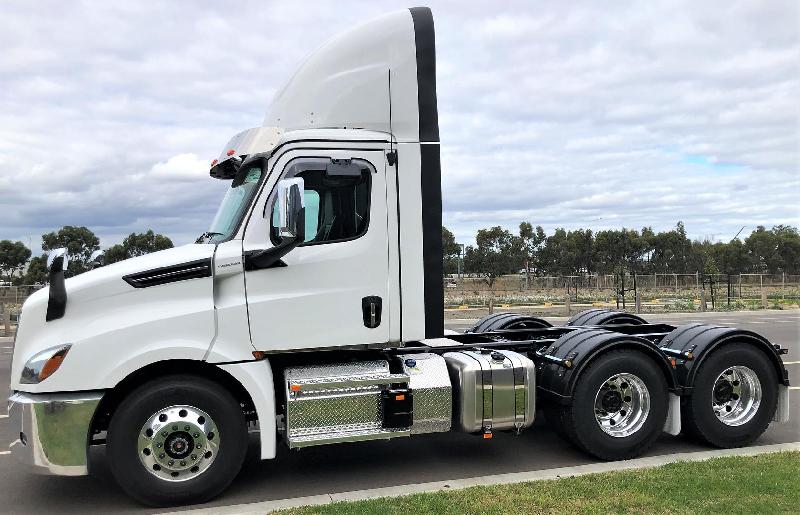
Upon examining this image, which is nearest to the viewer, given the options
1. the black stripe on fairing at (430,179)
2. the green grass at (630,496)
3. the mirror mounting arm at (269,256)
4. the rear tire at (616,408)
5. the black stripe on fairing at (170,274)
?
the green grass at (630,496)

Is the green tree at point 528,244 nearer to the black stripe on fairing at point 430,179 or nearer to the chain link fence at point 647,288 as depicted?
the chain link fence at point 647,288

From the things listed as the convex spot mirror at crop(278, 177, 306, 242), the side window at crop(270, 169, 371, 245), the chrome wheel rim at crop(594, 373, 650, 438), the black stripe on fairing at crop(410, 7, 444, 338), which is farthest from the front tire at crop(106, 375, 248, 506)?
the chrome wheel rim at crop(594, 373, 650, 438)

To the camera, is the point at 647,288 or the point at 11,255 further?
the point at 11,255

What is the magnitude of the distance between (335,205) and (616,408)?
3.39 meters

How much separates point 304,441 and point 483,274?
200 feet

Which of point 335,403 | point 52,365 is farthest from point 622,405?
point 52,365

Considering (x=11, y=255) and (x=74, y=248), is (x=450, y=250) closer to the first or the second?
(x=11, y=255)

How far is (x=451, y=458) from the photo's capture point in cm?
671

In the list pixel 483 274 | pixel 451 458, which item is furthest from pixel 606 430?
pixel 483 274

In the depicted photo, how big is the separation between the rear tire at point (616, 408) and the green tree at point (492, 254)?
188 ft

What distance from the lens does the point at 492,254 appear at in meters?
65.1

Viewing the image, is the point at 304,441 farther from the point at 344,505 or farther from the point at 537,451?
the point at 537,451

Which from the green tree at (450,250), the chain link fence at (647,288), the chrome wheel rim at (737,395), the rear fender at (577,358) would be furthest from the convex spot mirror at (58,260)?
the green tree at (450,250)

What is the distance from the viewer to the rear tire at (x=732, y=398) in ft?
22.5
